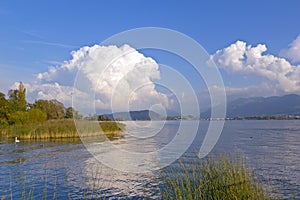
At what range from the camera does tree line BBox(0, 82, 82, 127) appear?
4231 cm

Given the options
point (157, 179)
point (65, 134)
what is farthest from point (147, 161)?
point (65, 134)

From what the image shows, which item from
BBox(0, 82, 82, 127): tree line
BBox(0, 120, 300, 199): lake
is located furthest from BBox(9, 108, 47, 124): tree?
BBox(0, 120, 300, 199): lake

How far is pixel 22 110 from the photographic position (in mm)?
51062

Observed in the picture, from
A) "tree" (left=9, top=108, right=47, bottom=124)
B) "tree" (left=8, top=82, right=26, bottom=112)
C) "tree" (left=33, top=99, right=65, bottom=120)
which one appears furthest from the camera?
"tree" (left=33, top=99, right=65, bottom=120)

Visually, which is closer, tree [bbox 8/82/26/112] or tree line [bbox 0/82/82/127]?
tree line [bbox 0/82/82/127]

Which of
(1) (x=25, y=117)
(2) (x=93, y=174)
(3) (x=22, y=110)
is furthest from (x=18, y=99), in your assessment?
(2) (x=93, y=174)

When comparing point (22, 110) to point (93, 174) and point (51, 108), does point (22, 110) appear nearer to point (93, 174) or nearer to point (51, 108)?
point (51, 108)

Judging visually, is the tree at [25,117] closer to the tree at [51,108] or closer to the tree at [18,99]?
the tree at [18,99]

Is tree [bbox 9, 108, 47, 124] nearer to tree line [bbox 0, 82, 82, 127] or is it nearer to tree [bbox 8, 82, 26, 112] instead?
tree line [bbox 0, 82, 82, 127]

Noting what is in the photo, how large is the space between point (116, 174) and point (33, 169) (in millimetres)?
4300

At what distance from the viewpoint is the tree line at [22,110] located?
139 ft

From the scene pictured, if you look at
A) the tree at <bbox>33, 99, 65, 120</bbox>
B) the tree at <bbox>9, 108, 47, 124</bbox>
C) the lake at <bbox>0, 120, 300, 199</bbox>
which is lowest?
the lake at <bbox>0, 120, 300, 199</bbox>

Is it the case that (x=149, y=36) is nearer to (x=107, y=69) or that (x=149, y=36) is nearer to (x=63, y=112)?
(x=107, y=69)

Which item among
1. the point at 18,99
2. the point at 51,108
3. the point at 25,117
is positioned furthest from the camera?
the point at 51,108
